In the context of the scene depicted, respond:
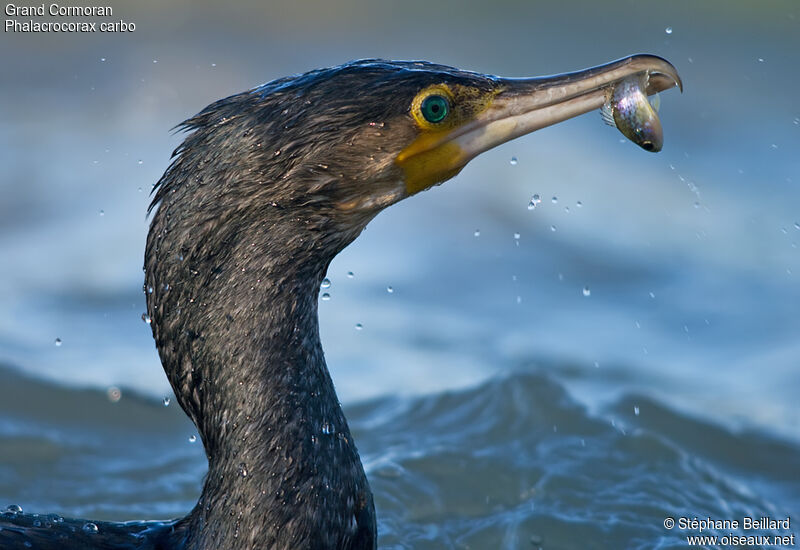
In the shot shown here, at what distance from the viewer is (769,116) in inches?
295

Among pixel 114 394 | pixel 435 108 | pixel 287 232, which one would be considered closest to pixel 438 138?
pixel 435 108

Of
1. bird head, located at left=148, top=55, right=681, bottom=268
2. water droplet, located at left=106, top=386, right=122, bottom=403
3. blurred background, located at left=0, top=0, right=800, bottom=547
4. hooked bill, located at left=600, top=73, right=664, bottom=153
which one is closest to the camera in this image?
bird head, located at left=148, top=55, right=681, bottom=268

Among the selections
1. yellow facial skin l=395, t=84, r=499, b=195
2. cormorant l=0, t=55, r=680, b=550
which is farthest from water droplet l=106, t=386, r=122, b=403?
yellow facial skin l=395, t=84, r=499, b=195

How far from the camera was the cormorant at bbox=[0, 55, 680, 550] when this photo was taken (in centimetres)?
305

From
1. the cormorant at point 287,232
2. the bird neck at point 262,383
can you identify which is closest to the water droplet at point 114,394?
the cormorant at point 287,232

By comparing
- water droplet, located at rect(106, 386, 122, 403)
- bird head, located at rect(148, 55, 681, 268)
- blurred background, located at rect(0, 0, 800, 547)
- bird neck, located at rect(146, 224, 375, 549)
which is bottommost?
bird neck, located at rect(146, 224, 375, 549)

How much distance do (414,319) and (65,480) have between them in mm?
1902

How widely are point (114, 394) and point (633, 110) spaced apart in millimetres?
3102

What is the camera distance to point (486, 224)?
265 inches

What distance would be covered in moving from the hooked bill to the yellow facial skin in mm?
328

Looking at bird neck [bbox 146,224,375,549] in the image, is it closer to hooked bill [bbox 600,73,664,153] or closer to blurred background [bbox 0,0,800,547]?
hooked bill [bbox 600,73,664,153]

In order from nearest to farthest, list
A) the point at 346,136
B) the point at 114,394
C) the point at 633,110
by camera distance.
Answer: the point at 346,136, the point at 633,110, the point at 114,394

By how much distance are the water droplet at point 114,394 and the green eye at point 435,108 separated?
2.86 m

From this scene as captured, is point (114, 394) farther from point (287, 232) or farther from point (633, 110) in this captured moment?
point (633, 110)
